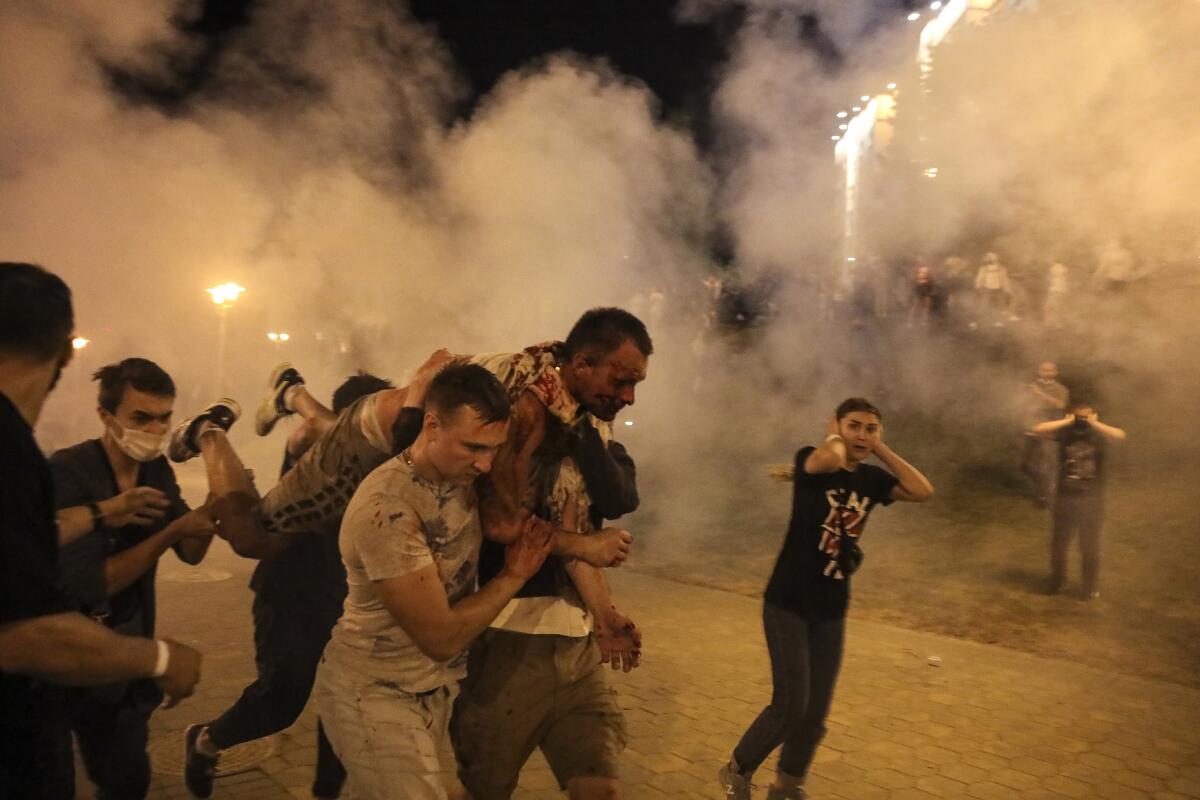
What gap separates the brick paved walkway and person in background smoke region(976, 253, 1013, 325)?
27.1 ft

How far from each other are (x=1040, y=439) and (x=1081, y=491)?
1182 mm

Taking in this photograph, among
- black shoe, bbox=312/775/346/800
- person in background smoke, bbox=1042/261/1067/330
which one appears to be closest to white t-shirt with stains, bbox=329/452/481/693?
black shoe, bbox=312/775/346/800

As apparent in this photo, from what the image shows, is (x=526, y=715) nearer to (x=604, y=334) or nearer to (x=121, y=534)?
(x=604, y=334)

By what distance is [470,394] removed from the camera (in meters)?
1.97

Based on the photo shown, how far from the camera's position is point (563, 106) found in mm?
8641

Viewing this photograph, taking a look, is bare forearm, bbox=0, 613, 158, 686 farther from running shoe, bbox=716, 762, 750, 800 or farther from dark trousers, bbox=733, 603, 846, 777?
running shoe, bbox=716, 762, 750, 800

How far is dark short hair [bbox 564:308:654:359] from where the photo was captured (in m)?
2.26

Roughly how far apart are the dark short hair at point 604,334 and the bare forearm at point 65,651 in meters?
1.21

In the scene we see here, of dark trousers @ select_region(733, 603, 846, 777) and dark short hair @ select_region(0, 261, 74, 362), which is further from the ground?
dark short hair @ select_region(0, 261, 74, 362)

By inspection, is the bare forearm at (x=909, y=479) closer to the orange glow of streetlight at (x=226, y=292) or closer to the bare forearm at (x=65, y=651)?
the bare forearm at (x=65, y=651)

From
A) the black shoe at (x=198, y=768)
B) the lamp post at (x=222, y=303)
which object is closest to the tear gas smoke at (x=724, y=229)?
the lamp post at (x=222, y=303)

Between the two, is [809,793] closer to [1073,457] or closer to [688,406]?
[1073,457]

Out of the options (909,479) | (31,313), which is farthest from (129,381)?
(909,479)

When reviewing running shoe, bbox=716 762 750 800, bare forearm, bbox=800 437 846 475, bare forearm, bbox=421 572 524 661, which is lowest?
running shoe, bbox=716 762 750 800
